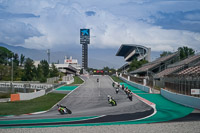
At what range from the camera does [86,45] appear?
189 m

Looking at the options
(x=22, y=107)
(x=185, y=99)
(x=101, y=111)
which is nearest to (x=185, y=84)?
(x=185, y=99)

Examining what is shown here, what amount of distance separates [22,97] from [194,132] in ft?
88.4

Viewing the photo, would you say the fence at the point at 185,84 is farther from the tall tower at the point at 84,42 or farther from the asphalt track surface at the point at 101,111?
the tall tower at the point at 84,42

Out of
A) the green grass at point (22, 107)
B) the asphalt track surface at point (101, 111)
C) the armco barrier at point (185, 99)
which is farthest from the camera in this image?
the green grass at point (22, 107)

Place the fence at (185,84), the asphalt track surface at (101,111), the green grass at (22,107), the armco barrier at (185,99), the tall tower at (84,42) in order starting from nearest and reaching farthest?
the asphalt track surface at (101,111) → the armco barrier at (185,99) → the green grass at (22,107) → the fence at (185,84) → the tall tower at (84,42)

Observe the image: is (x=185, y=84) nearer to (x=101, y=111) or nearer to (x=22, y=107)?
(x=101, y=111)

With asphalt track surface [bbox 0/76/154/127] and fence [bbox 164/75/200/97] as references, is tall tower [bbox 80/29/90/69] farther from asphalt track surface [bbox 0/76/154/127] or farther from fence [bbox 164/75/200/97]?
asphalt track surface [bbox 0/76/154/127]

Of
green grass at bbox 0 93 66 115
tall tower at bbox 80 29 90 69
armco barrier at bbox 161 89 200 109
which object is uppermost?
tall tower at bbox 80 29 90 69

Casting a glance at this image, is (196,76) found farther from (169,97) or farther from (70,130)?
(70,130)

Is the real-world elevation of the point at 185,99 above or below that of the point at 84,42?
below

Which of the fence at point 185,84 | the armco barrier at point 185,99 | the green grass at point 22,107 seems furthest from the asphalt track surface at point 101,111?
the fence at point 185,84

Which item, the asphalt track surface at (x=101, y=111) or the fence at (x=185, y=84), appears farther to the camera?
the fence at (x=185, y=84)

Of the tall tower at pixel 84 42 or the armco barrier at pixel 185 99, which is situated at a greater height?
the tall tower at pixel 84 42

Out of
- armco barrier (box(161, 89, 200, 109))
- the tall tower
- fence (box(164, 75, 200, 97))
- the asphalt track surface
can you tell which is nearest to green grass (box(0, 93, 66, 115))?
the asphalt track surface
